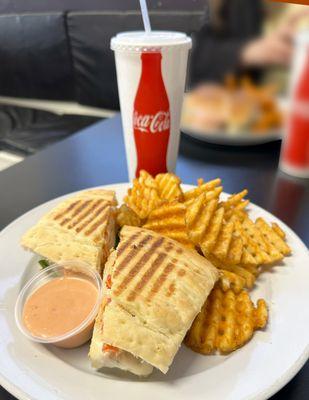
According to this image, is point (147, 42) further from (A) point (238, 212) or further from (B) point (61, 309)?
(B) point (61, 309)

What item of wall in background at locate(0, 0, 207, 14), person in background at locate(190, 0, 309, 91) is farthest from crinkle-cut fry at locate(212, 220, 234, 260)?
wall in background at locate(0, 0, 207, 14)

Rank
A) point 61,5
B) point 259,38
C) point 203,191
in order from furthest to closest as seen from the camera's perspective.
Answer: point 61,5
point 203,191
point 259,38

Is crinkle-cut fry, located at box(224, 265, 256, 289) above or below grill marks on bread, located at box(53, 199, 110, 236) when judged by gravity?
below

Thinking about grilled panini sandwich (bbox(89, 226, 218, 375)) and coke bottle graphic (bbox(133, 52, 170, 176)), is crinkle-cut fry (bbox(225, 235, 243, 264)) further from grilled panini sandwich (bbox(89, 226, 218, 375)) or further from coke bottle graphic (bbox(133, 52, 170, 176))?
coke bottle graphic (bbox(133, 52, 170, 176))

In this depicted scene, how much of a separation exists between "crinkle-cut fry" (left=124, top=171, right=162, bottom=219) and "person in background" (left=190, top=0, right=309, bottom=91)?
518mm

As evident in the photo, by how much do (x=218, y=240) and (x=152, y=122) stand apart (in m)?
0.66

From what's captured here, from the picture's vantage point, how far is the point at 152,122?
69.6 inches

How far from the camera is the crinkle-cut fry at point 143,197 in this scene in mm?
1542

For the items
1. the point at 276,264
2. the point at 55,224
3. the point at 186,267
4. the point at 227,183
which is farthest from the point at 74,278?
the point at 227,183

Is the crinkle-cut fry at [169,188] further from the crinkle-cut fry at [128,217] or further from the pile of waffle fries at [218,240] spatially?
the crinkle-cut fry at [128,217]

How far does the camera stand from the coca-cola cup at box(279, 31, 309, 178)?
1.45 metres

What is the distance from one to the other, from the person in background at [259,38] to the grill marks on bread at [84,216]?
66 cm

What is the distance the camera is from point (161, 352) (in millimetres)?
1022

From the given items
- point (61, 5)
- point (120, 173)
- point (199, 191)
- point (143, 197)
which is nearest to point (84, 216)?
point (143, 197)
